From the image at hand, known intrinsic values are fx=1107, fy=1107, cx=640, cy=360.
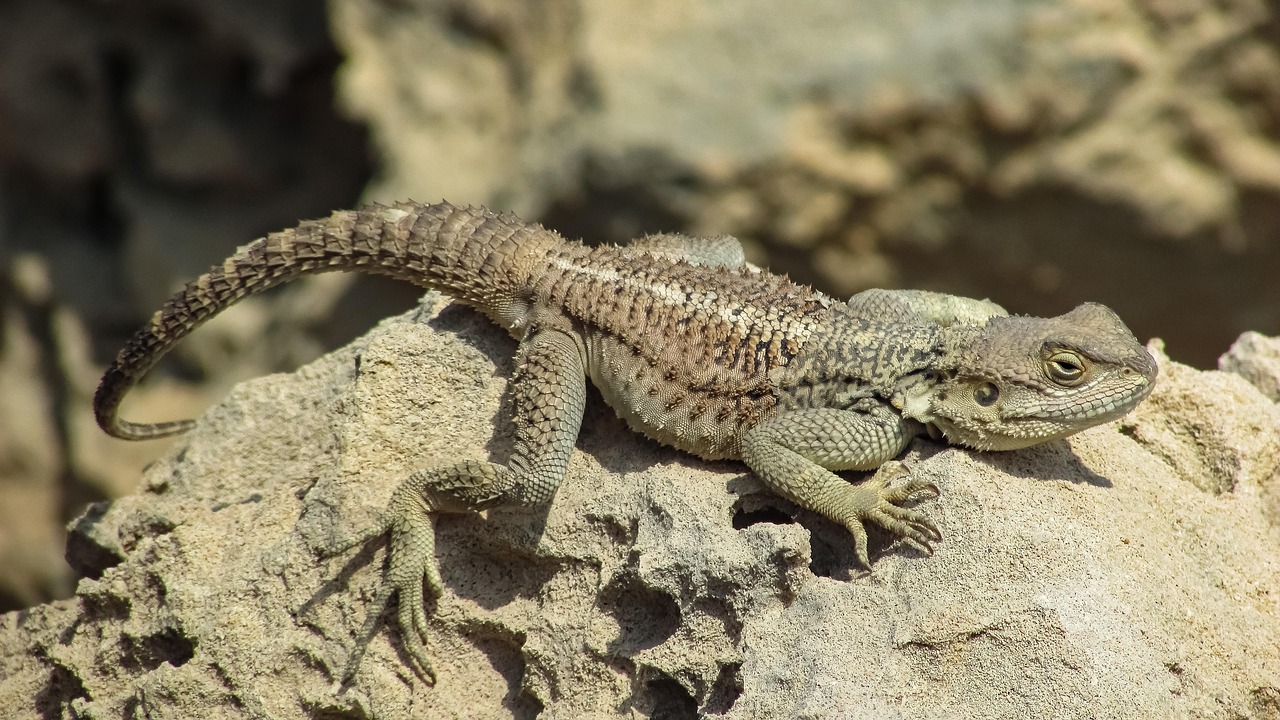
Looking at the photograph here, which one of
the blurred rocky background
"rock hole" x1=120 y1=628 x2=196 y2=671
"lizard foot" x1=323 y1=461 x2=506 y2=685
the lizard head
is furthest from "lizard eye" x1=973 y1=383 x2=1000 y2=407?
the blurred rocky background

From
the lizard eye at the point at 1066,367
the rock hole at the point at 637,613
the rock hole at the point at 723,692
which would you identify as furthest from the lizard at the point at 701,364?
the rock hole at the point at 723,692

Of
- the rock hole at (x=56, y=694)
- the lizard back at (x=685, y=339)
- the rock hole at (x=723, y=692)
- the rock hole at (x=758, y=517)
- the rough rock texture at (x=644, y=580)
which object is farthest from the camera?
the rock hole at (x=56, y=694)

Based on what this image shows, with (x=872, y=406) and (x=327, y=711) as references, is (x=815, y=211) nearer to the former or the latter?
(x=872, y=406)

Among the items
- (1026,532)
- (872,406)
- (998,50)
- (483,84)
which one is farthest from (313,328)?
(1026,532)


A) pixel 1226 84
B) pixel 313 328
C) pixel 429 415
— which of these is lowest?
pixel 429 415

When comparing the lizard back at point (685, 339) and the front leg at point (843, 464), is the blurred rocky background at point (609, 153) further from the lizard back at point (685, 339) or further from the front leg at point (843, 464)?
the front leg at point (843, 464)

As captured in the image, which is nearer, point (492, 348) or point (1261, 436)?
point (1261, 436)

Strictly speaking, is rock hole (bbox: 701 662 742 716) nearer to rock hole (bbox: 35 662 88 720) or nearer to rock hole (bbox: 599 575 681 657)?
rock hole (bbox: 599 575 681 657)
